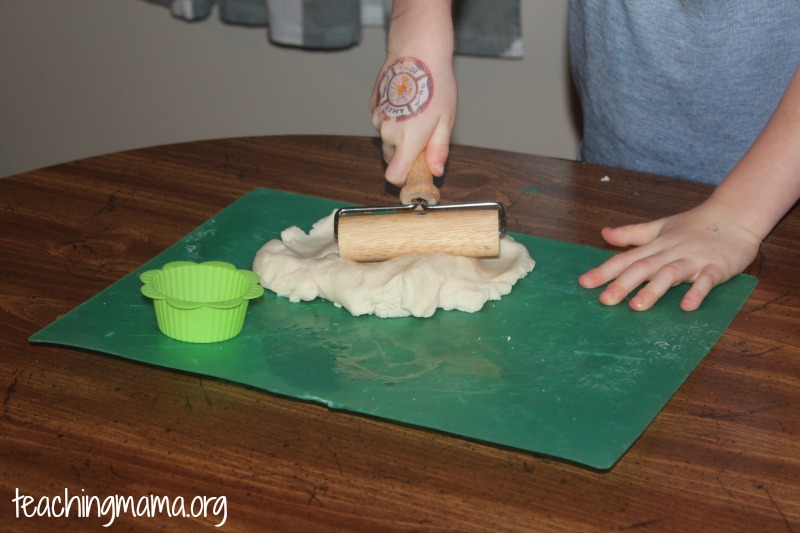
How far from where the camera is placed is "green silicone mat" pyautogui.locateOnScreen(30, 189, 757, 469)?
90 centimetres

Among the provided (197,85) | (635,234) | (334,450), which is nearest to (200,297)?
(334,450)

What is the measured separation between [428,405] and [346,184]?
2.04 ft

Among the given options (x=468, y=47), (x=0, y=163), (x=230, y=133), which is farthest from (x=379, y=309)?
(x=0, y=163)

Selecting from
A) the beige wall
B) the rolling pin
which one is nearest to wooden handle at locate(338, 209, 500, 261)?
the rolling pin

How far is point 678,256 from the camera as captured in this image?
120 centimetres

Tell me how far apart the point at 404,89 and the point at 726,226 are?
48cm

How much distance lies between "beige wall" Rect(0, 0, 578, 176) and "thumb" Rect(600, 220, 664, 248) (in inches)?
45.8

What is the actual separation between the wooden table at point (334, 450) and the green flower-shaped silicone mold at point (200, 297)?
0.21 feet

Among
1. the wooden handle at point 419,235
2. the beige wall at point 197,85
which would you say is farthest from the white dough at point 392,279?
the beige wall at point 197,85

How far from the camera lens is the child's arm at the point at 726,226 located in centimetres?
118

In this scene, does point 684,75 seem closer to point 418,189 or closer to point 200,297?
point 418,189

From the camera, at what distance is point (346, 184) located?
146 centimetres

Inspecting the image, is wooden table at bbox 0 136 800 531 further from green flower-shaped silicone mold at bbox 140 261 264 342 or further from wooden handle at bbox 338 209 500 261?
wooden handle at bbox 338 209 500 261

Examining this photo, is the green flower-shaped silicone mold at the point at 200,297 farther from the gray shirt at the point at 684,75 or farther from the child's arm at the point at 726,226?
the gray shirt at the point at 684,75
